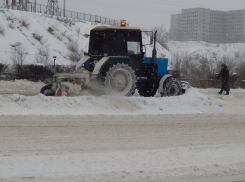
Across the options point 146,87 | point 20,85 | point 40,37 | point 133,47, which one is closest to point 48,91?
point 133,47

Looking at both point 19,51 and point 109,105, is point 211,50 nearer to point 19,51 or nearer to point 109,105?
point 19,51

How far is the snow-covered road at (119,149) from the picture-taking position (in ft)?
16.9

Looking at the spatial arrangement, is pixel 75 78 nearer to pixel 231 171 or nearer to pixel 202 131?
pixel 202 131

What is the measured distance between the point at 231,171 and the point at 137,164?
147cm

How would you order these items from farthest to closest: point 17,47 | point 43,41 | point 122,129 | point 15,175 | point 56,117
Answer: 1. point 43,41
2. point 17,47
3. point 56,117
4. point 122,129
5. point 15,175

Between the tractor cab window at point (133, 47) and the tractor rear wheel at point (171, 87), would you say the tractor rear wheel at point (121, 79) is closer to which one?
the tractor cab window at point (133, 47)

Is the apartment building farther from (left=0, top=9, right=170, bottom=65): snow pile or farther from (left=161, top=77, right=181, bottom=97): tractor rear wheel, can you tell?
(left=161, top=77, right=181, bottom=97): tractor rear wheel

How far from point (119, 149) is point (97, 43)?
6811 mm

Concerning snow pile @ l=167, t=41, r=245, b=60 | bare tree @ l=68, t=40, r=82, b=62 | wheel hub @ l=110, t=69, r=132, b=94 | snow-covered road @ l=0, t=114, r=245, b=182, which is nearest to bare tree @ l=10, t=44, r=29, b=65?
bare tree @ l=68, t=40, r=82, b=62

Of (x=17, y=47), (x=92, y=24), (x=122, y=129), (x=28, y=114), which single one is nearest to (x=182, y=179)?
(x=122, y=129)

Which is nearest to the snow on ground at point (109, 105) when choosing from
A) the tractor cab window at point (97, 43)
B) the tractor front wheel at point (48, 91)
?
the tractor front wheel at point (48, 91)

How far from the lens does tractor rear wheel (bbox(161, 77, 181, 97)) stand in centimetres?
1305

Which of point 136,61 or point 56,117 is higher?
point 136,61

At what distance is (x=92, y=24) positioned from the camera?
46.3m
